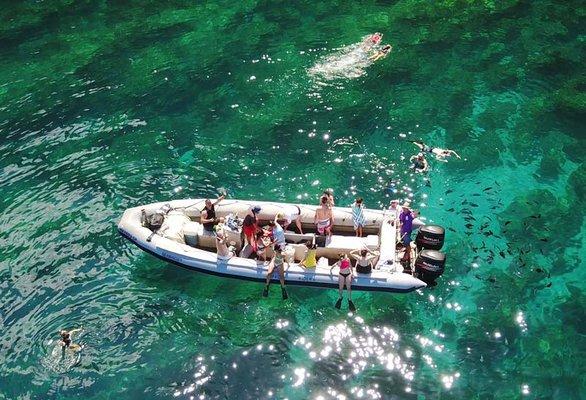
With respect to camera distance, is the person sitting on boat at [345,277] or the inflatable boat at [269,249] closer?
the person sitting on boat at [345,277]

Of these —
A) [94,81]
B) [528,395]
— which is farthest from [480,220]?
[94,81]

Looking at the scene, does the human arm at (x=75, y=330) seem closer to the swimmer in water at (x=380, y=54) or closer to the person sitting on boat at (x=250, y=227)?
the person sitting on boat at (x=250, y=227)

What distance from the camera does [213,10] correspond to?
30.0 m

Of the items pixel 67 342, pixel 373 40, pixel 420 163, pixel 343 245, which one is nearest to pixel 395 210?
pixel 343 245

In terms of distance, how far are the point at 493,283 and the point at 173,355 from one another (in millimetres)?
9142

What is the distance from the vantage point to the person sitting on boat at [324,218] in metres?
17.1

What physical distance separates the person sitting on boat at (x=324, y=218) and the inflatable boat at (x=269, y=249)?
239 mm

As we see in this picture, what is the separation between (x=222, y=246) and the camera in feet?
53.8

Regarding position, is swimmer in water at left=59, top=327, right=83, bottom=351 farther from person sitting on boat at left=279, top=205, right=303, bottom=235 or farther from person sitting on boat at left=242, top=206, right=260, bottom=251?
person sitting on boat at left=279, top=205, right=303, bottom=235

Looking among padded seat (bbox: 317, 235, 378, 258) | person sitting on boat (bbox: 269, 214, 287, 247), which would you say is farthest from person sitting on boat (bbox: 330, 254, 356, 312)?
person sitting on boat (bbox: 269, 214, 287, 247)

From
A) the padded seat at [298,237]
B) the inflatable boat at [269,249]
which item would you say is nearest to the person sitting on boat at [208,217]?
the inflatable boat at [269,249]

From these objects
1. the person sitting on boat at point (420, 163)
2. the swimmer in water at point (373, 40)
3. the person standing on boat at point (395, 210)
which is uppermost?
the swimmer in water at point (373, 40)

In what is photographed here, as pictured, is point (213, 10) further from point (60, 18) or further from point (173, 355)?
point (173, 355)

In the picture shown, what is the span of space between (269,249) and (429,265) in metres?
4.45
